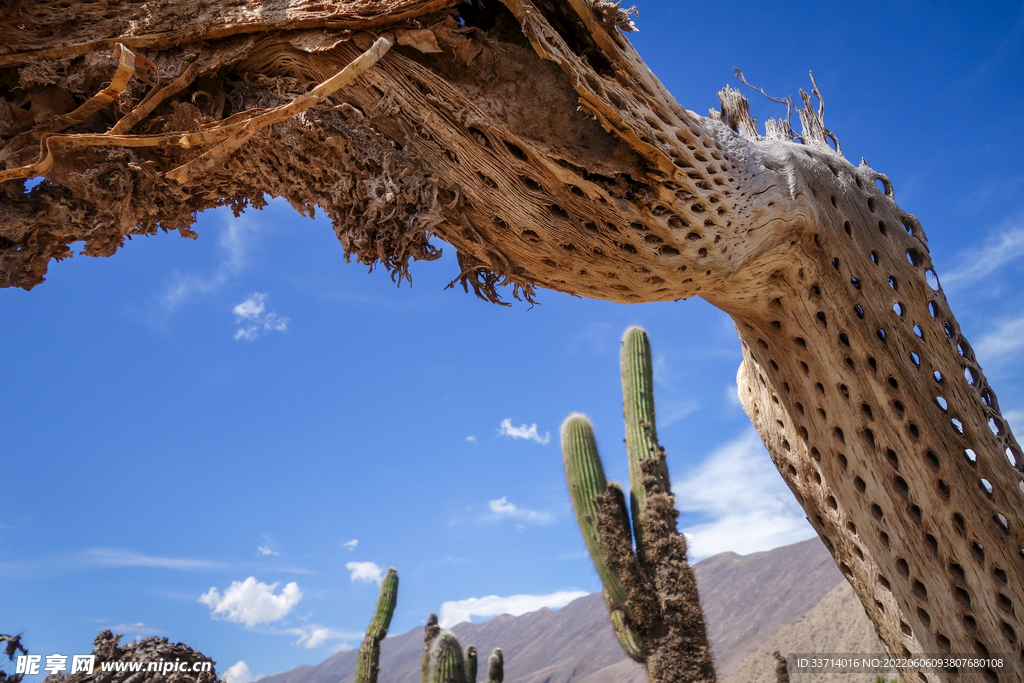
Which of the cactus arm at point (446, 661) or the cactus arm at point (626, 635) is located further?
the cactus arm at point (446, 661)

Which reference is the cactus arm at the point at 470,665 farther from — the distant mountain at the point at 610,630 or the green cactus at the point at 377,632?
the distant mountain at the point at 610,630

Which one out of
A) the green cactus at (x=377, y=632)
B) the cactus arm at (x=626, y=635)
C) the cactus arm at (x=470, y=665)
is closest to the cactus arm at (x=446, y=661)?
the cactus arm at (x=470, y=665)

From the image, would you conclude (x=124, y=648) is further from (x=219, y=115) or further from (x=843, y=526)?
(x=843, y=526)

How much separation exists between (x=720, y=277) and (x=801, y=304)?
0.59 meters

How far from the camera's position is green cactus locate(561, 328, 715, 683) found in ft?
20.7

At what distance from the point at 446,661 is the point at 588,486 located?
9.85 ft

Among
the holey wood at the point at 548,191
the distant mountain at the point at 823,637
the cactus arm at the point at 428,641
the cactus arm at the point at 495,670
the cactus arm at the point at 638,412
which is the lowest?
the distant mountain at the point at 823,637

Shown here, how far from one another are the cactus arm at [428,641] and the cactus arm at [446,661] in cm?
16

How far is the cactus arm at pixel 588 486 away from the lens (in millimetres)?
6883

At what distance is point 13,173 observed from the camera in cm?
174

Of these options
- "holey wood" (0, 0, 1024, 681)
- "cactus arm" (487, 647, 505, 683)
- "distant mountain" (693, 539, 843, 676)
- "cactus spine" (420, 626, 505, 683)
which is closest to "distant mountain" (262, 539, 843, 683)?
"distant mountain" (693, 539, 843, 676)

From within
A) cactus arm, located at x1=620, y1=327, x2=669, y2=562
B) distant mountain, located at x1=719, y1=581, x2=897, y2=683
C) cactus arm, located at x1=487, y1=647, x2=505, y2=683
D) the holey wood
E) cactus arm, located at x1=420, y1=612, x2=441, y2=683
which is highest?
cactus arm, located at x1=620, y1=327, x2=669, y2=562

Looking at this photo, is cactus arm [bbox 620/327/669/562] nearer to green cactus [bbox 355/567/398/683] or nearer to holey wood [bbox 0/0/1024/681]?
green cactus [bbox 355/567/398/683]

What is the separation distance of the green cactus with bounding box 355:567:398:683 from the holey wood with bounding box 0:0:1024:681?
23.8ft
